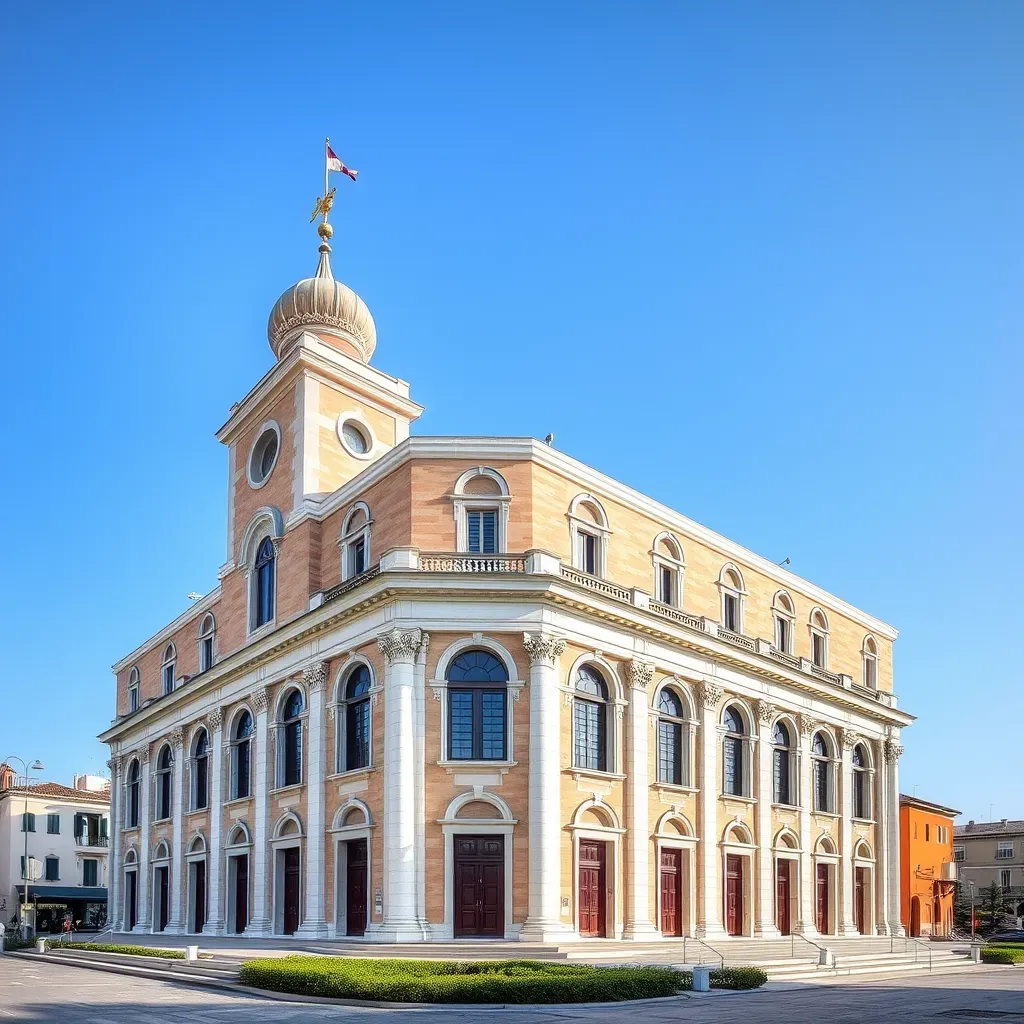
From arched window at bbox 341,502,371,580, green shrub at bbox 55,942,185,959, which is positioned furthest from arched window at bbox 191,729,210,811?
arched window at bbox 341,502,371,580

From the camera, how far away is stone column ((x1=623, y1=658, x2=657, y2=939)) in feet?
126

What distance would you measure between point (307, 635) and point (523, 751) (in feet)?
33.2

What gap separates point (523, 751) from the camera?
3625 cm

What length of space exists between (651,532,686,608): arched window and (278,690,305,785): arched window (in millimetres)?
14300

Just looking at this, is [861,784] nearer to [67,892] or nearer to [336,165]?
[336,165]

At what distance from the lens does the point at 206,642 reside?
2137 inches

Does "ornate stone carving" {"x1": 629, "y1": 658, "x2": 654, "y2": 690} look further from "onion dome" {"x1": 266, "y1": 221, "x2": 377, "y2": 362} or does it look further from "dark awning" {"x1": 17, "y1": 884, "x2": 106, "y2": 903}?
"dark awning" {"x1": 17, "y1": 884, "x2": 106, "y2": 903}

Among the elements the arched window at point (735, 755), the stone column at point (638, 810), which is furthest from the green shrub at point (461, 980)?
the arched window at point (735, 755)

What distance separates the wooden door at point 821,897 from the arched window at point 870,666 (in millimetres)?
11565

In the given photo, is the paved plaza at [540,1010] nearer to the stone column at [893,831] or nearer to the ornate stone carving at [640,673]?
the ornate stone carving at [640,673]

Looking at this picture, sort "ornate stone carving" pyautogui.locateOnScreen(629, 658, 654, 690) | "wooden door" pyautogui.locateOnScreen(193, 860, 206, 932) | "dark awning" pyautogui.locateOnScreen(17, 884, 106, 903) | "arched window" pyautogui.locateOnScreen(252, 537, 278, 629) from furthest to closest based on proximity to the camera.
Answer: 1. "dark awning" pyautogui.locateOnScreen(17, 884, 106, 903)
2. "wooden door" pyautogui.locateOnScreen(193, 860, 206, 932)
3. "arched window" pyautogui.locateOnScreen(252, 537, 278, 629)
4. "ornate stone carving" pyautogui.locateOnScreen(629, 658, 654, 690)

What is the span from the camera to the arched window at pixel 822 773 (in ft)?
170

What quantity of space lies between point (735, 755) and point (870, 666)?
16.2m

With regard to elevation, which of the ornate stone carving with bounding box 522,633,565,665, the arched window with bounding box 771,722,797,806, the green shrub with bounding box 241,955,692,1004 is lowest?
the green shrub with bounding box 241,955,692,1004
